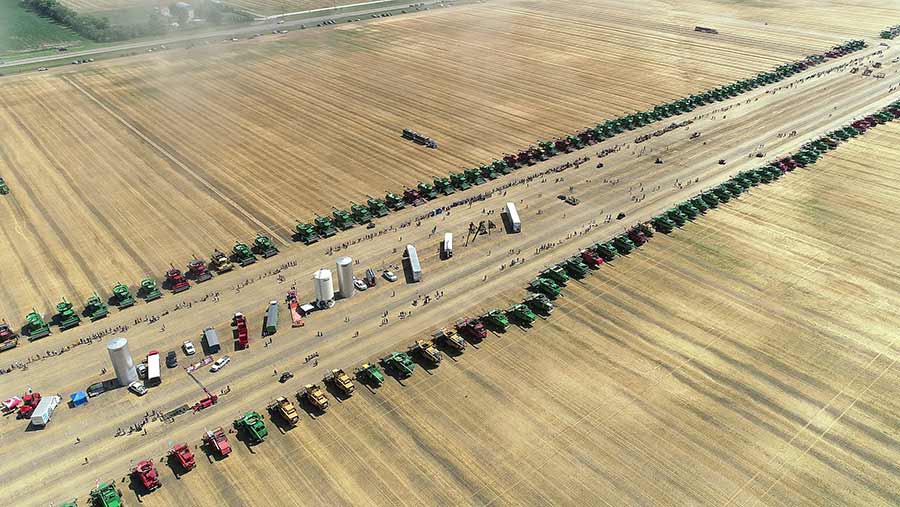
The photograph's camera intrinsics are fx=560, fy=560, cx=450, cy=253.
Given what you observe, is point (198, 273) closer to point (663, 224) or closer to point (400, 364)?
point (400, 364)

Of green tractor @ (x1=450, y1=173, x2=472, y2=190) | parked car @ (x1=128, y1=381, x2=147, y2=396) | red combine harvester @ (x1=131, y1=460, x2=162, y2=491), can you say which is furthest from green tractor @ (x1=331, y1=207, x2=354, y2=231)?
red combine harvester @ (x1=131, y1=460, x2=162, y2=491)

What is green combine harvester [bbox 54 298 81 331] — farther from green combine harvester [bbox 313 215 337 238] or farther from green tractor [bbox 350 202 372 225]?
green tractor [bbox 350 202 372 225]

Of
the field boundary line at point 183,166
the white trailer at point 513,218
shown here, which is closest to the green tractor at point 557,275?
the white trailer at point 513,218

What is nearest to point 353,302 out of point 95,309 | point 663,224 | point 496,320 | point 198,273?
point 496,320

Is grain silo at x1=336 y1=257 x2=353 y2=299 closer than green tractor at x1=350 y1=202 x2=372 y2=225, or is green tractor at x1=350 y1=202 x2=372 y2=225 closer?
grain silo at x1=336 y1=257 x2=353 y2=299

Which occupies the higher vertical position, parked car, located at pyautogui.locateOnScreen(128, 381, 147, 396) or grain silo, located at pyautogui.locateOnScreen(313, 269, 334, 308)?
grain silo, located at pyautogui.locateOnScreen(313, 269, 334, 308)

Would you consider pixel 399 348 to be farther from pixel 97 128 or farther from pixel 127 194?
pixel 97 128
